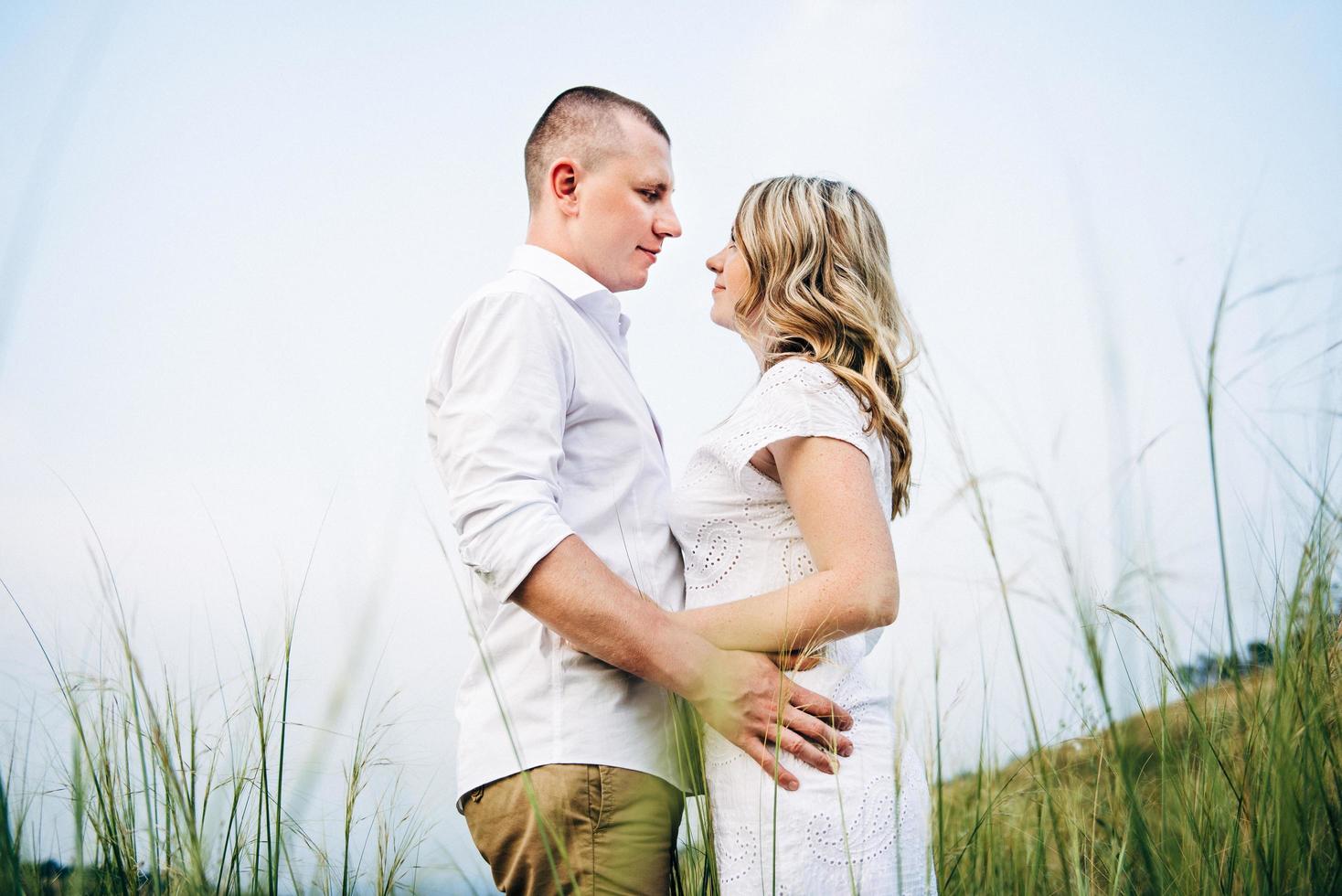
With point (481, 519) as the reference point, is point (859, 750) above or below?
below

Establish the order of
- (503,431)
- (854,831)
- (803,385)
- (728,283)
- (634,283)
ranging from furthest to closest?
(634,283) → (728,283) → (803,385) → (503,431) → (854,831)

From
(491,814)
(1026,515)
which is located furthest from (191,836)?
(1026,515)

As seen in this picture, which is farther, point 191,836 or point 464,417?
point 464,417

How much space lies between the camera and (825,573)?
180 cm

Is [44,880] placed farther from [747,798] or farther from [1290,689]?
[1290,689]

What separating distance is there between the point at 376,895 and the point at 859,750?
107cm

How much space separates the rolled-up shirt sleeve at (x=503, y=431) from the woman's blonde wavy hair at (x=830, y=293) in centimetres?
51

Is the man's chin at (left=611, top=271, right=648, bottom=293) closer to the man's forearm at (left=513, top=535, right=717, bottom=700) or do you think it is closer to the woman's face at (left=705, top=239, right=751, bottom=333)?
the woman's face at (left=705, top=239, right=751, bottom=333)

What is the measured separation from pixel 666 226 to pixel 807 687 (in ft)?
4.37

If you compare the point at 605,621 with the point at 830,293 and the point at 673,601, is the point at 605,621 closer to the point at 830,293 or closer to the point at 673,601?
the point at 673,601

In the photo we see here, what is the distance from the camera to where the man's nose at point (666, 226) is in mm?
2677

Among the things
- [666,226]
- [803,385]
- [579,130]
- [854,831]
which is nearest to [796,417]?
[803,385]

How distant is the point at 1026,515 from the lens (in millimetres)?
1573

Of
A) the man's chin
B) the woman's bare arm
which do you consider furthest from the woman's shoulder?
the man's chin
